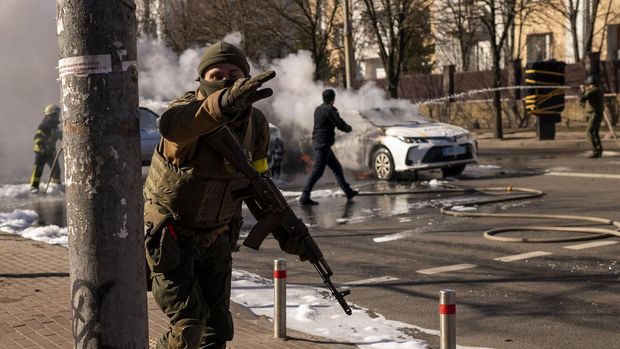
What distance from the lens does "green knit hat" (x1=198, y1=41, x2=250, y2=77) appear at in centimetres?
446

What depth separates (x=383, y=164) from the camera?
18.0 m

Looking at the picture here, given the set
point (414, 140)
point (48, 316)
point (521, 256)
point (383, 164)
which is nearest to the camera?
point (48, 316)

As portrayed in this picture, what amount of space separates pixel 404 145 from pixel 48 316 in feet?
36.7

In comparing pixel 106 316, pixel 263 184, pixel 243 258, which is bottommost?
pixel 243 258

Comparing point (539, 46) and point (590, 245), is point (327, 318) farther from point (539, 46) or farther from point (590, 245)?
point (539, 46)

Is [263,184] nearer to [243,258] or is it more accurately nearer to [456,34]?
[243,258]

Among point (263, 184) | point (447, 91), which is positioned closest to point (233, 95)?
point (263, 184)

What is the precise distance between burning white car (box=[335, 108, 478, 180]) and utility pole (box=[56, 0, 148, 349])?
14.2 metres

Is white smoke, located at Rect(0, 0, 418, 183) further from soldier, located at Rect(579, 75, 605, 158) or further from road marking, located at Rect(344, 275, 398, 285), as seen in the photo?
road marking, located at Rect(344, 275, 398, 285)

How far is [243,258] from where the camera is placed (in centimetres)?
Answer: 1033

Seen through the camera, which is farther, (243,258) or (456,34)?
(456,34)

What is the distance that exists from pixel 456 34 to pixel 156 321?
35190 millimetres

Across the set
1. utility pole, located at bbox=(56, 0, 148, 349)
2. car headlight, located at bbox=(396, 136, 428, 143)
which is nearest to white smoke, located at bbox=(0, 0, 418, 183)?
car headlight, located at bbox=(396, 136, 428, 143)

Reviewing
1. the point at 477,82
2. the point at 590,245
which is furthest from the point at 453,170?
the point at 477,82
